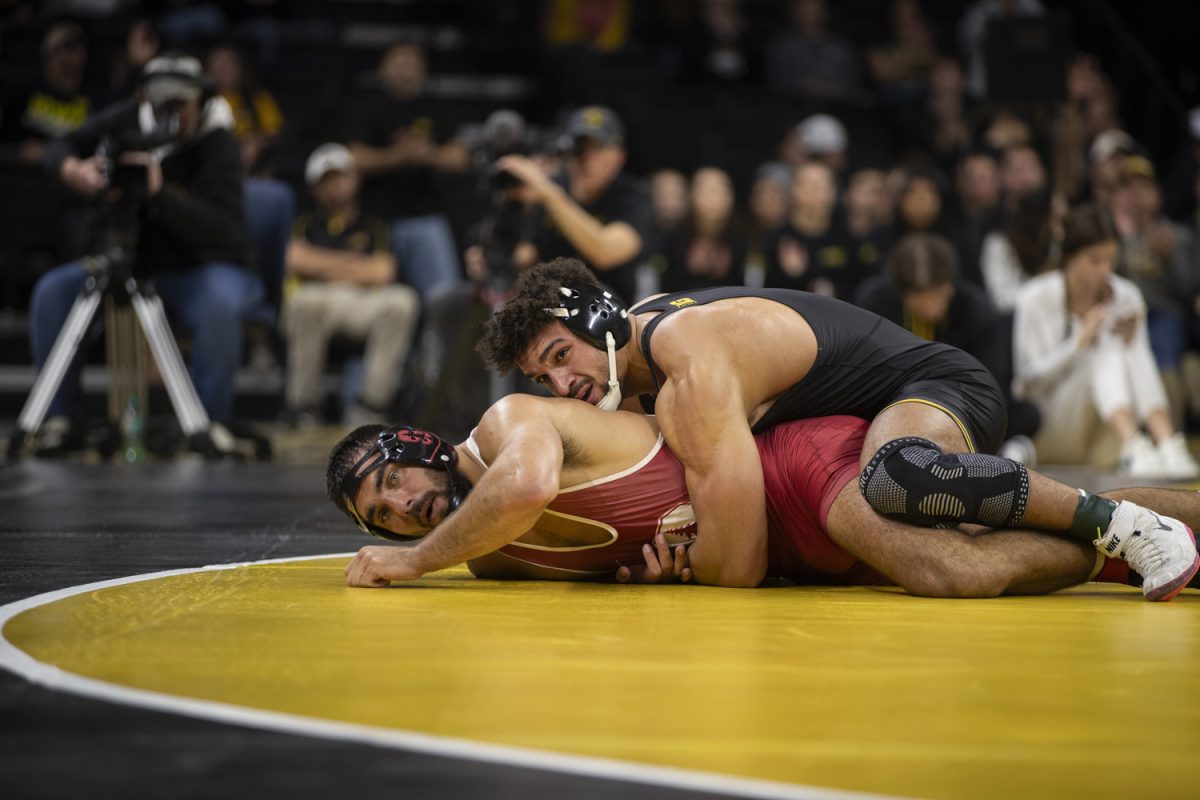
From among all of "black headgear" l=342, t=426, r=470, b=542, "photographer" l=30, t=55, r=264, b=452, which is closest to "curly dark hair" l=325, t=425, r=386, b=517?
"black headgear" l=342, t=426, r=470, b=542

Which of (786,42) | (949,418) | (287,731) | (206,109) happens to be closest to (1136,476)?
(949,418)

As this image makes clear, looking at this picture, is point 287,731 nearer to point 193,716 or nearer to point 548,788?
point 193,716

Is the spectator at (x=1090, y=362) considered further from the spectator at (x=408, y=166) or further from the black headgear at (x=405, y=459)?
the black headgear at (x=405, y=459)

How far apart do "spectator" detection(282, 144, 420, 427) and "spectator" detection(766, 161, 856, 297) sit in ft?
7.04

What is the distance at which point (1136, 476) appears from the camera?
6.18 m

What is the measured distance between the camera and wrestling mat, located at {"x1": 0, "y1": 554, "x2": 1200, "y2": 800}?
1684mm

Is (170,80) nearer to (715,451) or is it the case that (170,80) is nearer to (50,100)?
(50,100)

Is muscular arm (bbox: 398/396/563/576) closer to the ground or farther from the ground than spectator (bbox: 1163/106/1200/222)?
closer to the ground

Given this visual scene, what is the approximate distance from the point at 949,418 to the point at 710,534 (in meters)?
0.56

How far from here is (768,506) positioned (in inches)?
125

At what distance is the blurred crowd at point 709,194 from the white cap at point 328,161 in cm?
2

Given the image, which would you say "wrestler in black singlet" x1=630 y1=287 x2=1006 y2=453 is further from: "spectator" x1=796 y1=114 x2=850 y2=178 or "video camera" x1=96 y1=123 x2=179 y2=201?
"spectator" x1=796 y1=114 x2=850 y2=178

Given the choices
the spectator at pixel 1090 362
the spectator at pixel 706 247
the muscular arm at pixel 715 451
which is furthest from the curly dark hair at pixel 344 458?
the spectator at pixel 706 247

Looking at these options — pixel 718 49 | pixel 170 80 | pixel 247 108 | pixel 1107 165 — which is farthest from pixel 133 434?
pixel 718 49
